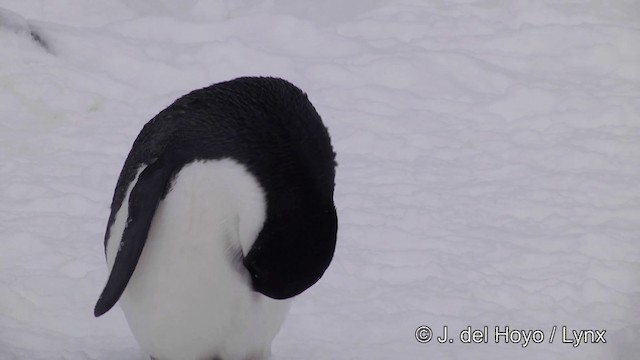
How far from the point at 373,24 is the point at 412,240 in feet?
6.13

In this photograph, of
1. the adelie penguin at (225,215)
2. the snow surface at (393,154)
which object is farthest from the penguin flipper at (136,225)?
the snow surface at (393,154)

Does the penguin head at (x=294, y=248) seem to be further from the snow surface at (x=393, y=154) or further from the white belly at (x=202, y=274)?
the snow surface at (x=393, y=154)

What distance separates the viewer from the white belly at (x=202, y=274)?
5.98 ft

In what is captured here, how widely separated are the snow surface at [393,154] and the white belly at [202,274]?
350mm

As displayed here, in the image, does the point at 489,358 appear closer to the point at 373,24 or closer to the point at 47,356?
the point at 47,356

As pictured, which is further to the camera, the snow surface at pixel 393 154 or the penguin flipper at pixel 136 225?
the snow surface at pixel 393 154

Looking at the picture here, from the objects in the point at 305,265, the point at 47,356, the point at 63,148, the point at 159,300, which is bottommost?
the point at 63,148

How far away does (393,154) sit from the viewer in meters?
3.67

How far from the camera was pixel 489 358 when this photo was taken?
2.44 metres

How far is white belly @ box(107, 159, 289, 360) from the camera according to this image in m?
1.82

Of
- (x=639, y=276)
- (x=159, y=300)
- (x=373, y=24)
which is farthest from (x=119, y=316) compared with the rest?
(x=373, y=24)

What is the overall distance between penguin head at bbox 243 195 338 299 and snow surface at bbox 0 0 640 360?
1.94ft

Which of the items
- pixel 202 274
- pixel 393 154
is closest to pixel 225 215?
pixel 202 274

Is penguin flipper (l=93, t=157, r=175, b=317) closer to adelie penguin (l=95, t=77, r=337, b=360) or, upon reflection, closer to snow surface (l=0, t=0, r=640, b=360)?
adelie penguin (l=95, t=77, r=337, b=360)
